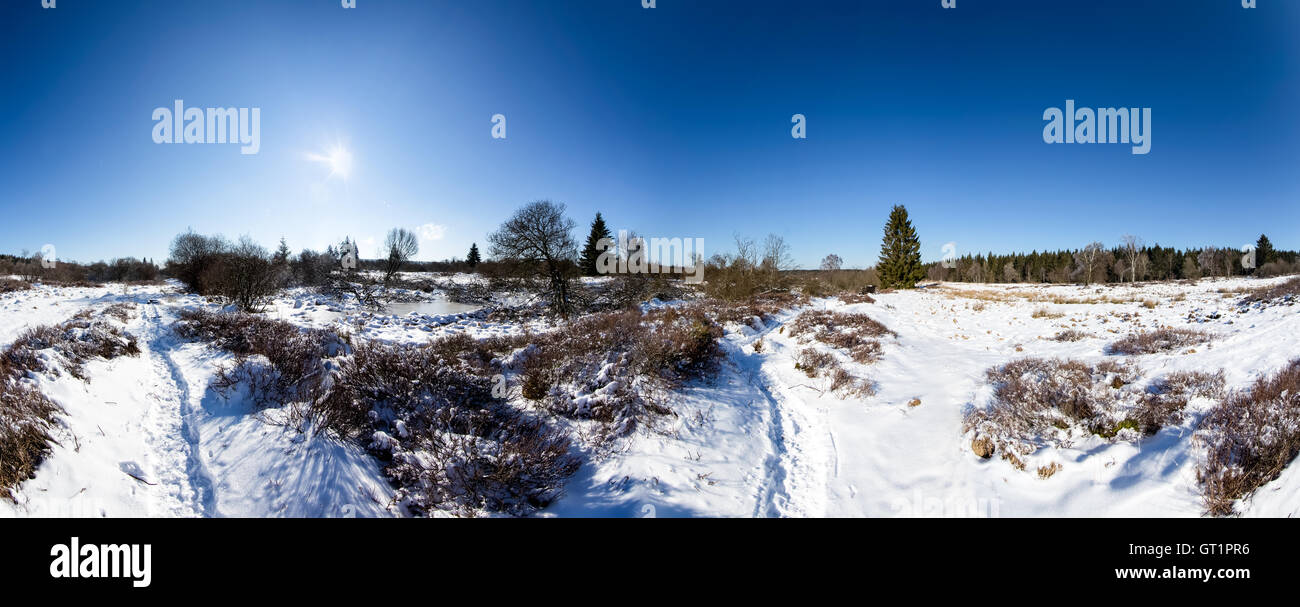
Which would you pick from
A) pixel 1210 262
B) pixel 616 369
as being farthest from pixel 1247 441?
pixel 1210 262

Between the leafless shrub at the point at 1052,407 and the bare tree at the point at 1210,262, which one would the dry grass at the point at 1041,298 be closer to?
the leafless shrub at the point at 1052,407

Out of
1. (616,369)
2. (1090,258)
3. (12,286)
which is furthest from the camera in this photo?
(1090,258)

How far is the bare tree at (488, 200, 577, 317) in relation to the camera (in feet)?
76.4

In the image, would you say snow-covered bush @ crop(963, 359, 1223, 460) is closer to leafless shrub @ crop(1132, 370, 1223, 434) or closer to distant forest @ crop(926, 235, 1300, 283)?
leafless shrub @ crop(1132, 370, 1223, 434)

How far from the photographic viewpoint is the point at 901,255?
4747 centimetres

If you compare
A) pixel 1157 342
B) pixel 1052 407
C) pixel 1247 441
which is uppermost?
pixel 1157 342

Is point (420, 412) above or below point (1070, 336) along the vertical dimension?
below

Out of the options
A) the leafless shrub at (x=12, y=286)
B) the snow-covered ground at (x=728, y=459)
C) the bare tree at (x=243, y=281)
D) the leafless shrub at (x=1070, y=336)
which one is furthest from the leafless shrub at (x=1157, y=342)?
the leafless shrub at (x=12, y=286)

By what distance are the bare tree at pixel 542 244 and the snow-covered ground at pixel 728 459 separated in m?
15.3

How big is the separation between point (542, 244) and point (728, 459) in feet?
65.4

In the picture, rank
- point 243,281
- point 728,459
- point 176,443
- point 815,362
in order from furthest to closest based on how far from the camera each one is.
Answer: point 243,281
point 815,362
point 728,459
point 176,443

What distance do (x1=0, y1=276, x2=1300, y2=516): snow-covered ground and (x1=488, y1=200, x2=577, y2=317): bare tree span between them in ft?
50.2
